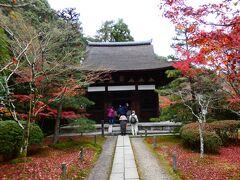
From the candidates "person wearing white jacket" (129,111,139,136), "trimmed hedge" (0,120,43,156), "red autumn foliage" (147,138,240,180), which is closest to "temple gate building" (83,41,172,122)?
"person wearing white jacket" (129,111,139,136)

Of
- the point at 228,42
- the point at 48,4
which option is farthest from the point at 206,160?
the point at 48,4

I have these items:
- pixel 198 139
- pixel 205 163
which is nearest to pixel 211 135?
pixel 198 139

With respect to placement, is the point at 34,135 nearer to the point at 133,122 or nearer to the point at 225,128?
the point at 133,122

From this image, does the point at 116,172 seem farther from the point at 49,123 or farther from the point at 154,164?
the point at 49,123

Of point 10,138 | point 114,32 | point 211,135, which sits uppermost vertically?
point 114,32

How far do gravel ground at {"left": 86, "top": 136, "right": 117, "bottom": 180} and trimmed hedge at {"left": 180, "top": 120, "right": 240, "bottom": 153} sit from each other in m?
3.71

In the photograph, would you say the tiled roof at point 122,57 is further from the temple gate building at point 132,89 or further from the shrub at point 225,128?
the shrub at point 225,128

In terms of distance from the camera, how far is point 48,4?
21.7m

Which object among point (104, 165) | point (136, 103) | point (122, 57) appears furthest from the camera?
point (122, 57)

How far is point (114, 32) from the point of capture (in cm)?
4281

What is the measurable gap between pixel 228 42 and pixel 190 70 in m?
6.32

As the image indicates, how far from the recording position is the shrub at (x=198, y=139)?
11407mm

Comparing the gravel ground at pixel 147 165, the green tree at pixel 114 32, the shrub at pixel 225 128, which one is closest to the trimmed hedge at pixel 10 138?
the gravel ground at pixel 147 165

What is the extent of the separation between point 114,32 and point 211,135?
3375 centimetres
